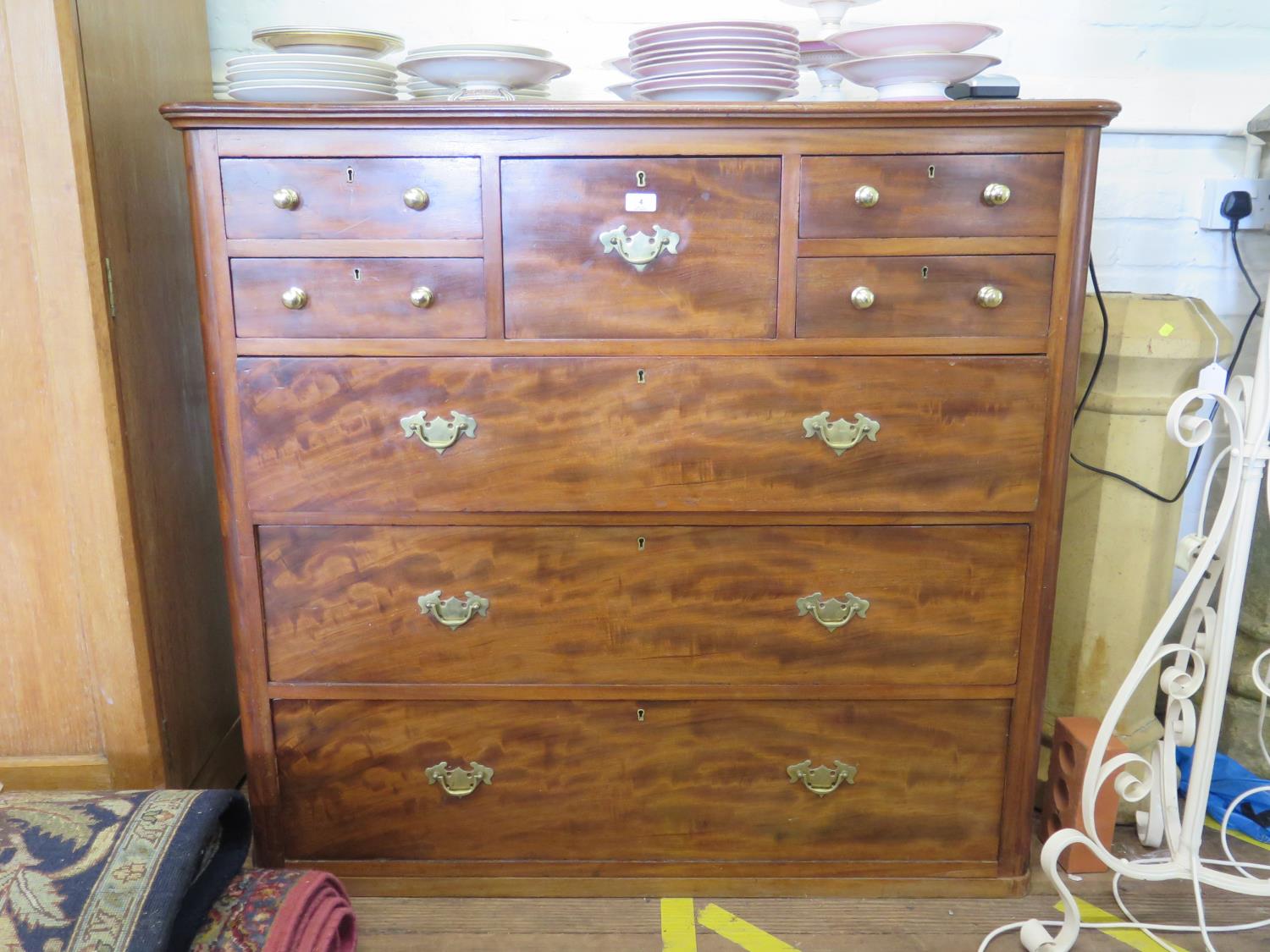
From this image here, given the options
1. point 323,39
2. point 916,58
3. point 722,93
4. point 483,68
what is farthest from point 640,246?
point 323,39

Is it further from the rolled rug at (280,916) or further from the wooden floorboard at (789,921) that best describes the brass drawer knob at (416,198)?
the wooden floorboard at (789,921)

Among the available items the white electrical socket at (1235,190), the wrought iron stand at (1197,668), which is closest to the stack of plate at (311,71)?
the wrought iron stand at (1197,668)

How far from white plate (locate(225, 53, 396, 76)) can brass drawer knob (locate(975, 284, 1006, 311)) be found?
3.36 feet

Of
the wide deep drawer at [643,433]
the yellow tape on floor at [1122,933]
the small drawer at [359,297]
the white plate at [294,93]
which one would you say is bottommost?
the yellow tape on floor at [1122,933]

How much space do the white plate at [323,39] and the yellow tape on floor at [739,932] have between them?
157cm

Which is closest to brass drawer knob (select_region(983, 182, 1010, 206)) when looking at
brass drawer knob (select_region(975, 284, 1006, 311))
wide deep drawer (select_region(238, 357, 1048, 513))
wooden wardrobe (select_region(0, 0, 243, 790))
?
brass drawer knob (select_region(975, 284, 1006, 311))

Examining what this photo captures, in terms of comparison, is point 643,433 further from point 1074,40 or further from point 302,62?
point 1074,40

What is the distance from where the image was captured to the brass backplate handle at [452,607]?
5.33ft

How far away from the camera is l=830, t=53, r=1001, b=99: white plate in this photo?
1529 mm

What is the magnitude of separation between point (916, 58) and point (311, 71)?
94 cm

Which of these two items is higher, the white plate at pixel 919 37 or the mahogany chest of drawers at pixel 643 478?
the white plate at pixel 919 37

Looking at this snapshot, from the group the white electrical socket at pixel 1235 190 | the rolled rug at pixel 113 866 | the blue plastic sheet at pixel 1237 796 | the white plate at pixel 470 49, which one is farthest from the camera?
the white electrical socket at pixel 1235 190

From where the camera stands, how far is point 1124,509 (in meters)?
1.90

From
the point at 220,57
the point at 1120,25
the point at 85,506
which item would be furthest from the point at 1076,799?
the point at 220,57
